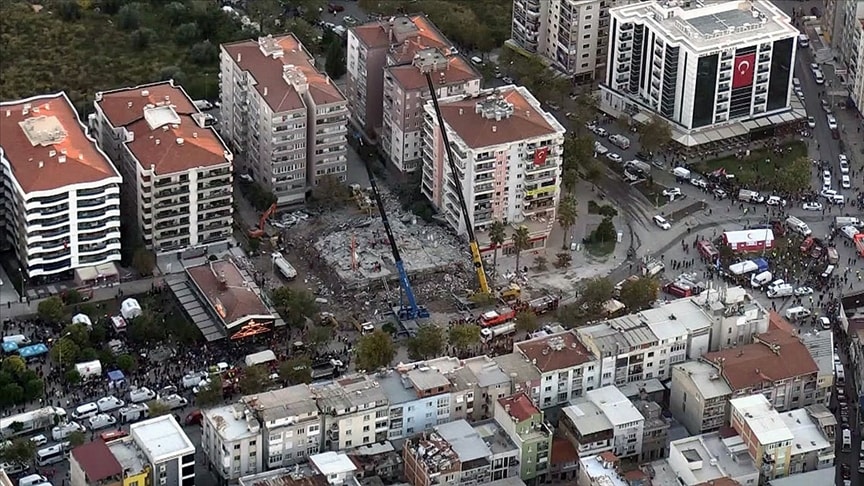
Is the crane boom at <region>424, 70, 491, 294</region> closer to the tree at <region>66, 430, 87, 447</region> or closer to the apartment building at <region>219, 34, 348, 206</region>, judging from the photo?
the apartment building at <region>219, 34, 348, 206</region>

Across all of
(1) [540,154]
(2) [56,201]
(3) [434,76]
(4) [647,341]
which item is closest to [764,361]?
(4) [647,341]

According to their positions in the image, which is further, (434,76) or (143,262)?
(434,76)

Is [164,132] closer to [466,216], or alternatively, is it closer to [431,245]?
[431,245]

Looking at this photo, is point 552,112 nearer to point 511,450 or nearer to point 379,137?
point 379,137

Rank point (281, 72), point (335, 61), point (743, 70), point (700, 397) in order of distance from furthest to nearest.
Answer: point (335, 61) → point (743, 70) → point (281, 72) → point (700, 397)

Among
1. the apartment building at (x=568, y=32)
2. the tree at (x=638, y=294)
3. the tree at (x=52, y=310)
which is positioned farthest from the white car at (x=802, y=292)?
the tree at (x=52, y=310)

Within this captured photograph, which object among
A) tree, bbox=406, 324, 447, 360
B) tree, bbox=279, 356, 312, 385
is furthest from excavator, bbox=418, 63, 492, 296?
tree, bbox=279, 356, 312, 385
